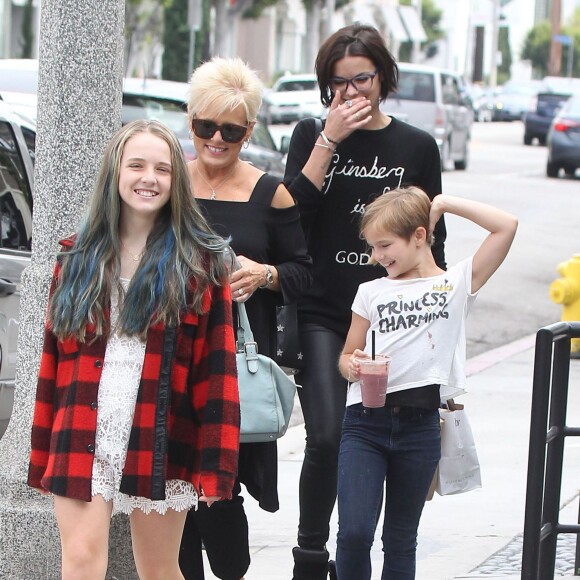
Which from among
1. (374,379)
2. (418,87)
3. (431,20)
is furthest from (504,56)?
(374,379)

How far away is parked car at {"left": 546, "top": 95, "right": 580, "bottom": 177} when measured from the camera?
85.4ft

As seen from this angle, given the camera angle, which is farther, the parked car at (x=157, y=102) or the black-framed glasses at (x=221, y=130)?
the parked car at (x=157, y=102)

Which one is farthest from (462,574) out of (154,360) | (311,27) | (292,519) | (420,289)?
(311,27)

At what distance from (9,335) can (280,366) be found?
180 centimetres

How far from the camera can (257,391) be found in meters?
4.00

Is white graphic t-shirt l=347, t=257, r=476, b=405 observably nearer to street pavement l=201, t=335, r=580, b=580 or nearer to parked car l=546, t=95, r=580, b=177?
street pavement l=201, t=335, r=580, b=580

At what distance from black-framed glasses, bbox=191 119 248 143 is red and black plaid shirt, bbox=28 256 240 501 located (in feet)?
2.07

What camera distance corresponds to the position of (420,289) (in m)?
3.96

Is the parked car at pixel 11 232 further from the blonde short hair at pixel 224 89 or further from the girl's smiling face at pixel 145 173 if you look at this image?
the girl's smiling face at pixel 145 173

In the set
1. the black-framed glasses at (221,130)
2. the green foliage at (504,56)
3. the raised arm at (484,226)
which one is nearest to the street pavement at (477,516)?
the raised arm at (484,226)

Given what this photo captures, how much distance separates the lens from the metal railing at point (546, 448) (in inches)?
159

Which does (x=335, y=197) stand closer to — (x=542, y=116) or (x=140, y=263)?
(x=140, y=263)

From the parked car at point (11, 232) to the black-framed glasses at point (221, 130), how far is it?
1.90 meters

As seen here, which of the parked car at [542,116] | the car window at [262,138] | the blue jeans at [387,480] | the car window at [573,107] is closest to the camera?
the blue jeans at [387,480]
